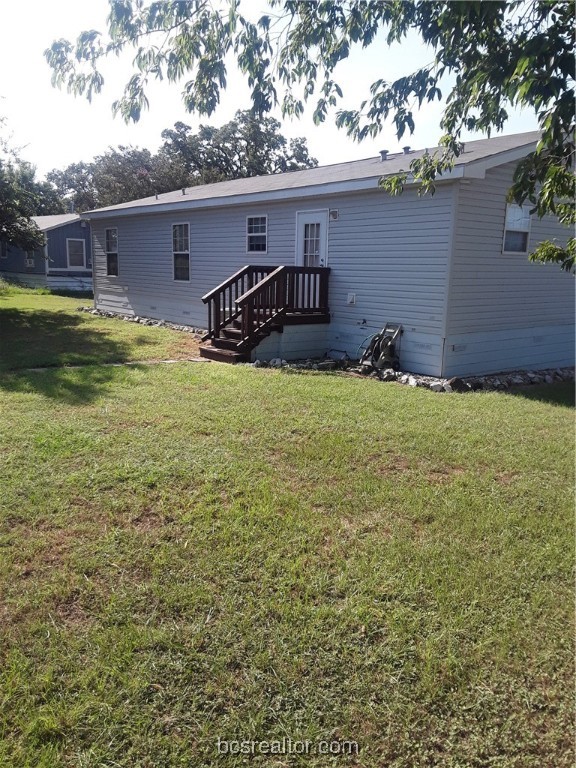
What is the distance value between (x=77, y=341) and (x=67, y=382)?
13.5 feet

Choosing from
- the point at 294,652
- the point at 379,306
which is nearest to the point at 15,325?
the point at 379,306

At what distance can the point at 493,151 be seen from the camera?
337 inches

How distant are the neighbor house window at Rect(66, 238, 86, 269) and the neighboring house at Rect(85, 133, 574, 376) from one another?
61.8ft

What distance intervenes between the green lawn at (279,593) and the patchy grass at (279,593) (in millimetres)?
10

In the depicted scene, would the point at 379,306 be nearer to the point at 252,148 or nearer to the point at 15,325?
the point at 15,325

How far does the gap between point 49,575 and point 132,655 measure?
0.80 m

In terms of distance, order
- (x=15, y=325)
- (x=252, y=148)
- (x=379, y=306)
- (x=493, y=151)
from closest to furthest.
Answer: (x=493, y=151) < (x=379, y=306) < (x=15, y=325) < (x=252, y=148)

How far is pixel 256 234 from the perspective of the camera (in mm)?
11867

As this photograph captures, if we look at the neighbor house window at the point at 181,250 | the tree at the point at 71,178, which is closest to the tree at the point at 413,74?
the neighbor house window at the point at 181,250

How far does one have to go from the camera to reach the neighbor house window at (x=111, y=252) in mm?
16984

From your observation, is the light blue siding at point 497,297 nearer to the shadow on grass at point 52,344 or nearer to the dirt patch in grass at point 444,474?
the dirt patch in grass at point 444,474
